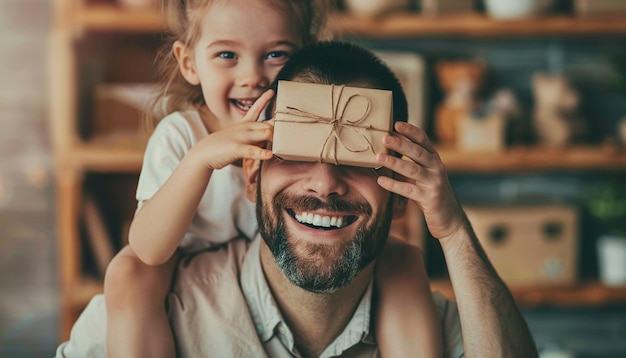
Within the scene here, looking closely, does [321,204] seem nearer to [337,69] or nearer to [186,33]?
[337,69]

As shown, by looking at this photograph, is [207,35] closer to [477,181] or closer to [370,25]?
[370,25]

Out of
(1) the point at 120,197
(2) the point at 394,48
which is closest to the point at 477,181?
(2) the point at 394,48

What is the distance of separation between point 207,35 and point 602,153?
6.46ft

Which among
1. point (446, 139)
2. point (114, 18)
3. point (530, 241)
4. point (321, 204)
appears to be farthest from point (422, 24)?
point (321, 204)

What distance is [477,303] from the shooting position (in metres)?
1.33

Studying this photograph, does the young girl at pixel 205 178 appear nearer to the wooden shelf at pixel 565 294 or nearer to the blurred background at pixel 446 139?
the blurred background at pixel 446 139

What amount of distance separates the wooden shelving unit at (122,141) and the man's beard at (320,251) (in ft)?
5.10

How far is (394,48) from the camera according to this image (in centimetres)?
316

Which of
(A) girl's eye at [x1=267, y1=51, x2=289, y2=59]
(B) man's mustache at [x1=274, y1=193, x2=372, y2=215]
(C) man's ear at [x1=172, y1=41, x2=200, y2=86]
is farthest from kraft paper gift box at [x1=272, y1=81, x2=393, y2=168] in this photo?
(C) man's ear at [x1=172, y1=41, x2=200, y2=86]

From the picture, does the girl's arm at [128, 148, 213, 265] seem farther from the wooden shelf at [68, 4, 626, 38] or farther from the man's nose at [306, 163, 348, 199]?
the wooden shelf at [68, 4, 626, 38]

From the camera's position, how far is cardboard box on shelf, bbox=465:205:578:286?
2.92 meters

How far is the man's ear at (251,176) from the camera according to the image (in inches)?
53.8

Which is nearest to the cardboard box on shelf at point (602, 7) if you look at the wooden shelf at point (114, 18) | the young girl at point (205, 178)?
the wooden shelf at point (114, 18)

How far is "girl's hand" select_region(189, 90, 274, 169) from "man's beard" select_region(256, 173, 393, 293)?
0.14 m
